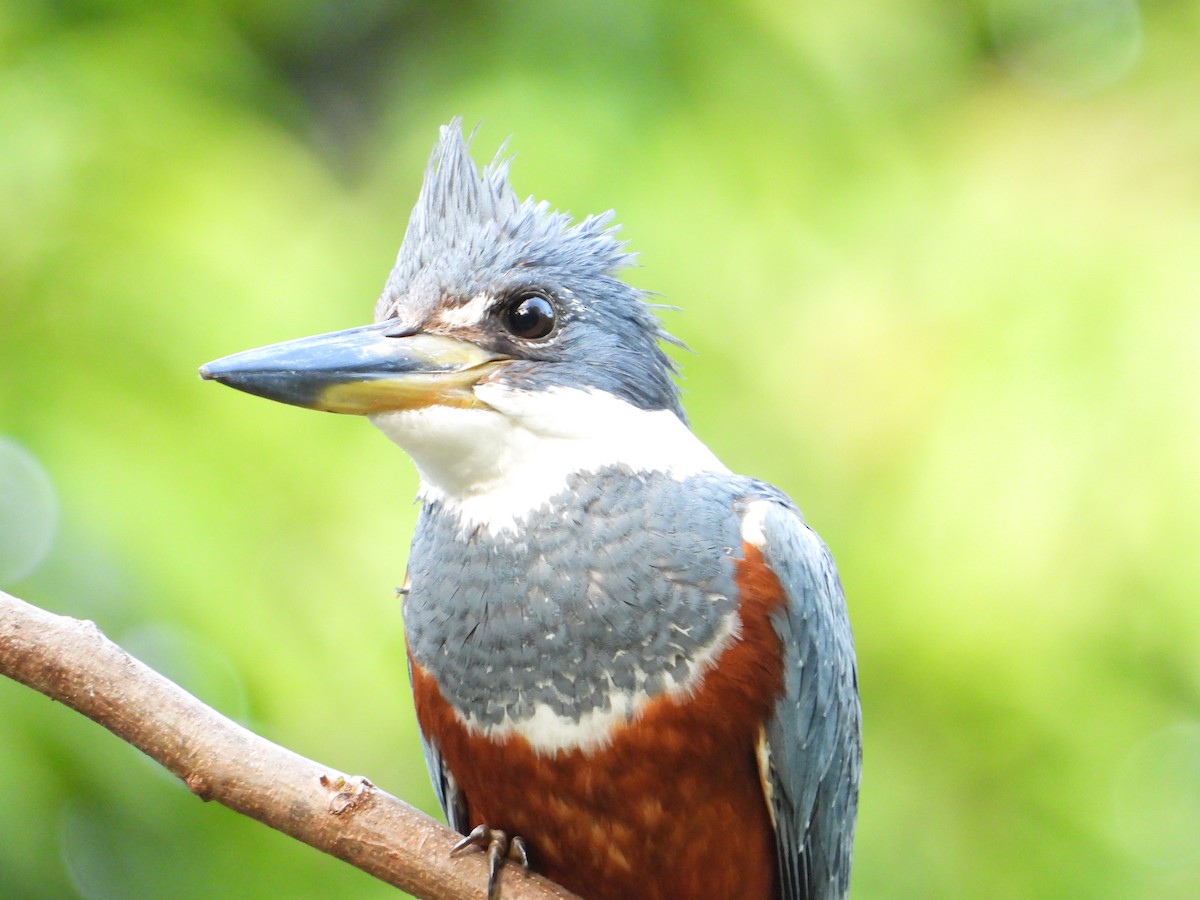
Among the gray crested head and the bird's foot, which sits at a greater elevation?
the gray crested head

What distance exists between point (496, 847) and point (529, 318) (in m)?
0.84

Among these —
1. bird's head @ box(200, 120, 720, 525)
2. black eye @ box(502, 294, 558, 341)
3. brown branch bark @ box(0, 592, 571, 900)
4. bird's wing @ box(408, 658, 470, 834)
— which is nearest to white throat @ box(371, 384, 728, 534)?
bird's head @ box(200, 120, 720, 525)

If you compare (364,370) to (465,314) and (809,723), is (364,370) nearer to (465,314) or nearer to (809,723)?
(465,314)

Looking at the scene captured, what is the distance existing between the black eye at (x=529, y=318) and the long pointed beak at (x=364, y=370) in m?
0.06

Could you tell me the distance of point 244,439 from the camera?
318 cm

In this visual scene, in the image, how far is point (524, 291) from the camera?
2232 millimetres

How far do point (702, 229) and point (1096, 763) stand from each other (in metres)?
1.65

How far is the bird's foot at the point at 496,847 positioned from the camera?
2145 millimetres

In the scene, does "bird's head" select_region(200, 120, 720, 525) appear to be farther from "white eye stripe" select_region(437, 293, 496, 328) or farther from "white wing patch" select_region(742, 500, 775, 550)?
"white wing patch" select_region(742, 500, 775, 550)

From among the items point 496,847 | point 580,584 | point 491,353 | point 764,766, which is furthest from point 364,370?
point 764,766

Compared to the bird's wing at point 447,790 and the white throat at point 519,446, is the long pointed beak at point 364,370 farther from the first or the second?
the bird's wing at point 447,790

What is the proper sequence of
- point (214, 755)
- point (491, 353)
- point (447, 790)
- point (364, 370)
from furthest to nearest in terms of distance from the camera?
point (447, 790)
point (491, 353)
point (364, 370)
point (214, 755)

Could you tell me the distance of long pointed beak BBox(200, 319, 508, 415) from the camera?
1.94 metres

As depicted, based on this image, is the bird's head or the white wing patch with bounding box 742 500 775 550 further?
the white wing patch with bounding box 742 500 775 550
